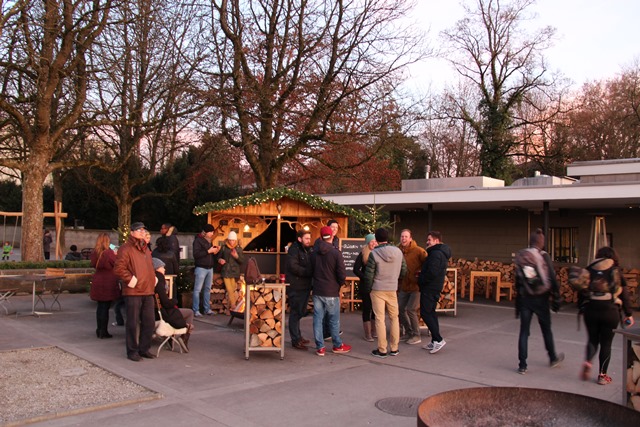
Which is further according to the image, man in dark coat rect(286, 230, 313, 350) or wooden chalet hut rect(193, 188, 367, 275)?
wooden chalet hut rect(193, 188, 367, 275)

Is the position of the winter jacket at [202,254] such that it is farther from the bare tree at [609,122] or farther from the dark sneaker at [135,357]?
the bare tree at [609,122]

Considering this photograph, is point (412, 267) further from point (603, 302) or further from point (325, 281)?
point (603, 302)

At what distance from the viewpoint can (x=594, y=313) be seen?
6.76 metres

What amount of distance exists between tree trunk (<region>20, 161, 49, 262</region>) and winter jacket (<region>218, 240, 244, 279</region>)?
7798mm

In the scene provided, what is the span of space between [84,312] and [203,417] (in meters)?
7.53

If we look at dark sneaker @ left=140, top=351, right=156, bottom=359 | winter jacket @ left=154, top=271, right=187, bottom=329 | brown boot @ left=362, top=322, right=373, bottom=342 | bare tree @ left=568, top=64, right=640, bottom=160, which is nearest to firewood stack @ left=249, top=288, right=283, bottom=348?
winter jacket @ left=154, top=271, right=187, bottom=329

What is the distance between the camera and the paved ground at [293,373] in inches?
218

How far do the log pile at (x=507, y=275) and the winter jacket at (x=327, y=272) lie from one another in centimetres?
769

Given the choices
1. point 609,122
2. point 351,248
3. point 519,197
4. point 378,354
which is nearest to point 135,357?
point 378,354

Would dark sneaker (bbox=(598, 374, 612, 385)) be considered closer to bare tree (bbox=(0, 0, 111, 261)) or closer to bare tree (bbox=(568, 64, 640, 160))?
bare tree (bbox=(0, 0, 111, 261))

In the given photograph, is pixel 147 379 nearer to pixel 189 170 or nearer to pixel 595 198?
pixel 595 198

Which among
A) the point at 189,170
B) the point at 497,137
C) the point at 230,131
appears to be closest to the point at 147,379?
the point at 230,131

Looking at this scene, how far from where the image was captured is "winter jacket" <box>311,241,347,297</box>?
27.1 ft

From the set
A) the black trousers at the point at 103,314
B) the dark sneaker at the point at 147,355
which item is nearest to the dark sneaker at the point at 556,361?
the dark sneaker at the point at 147,355
